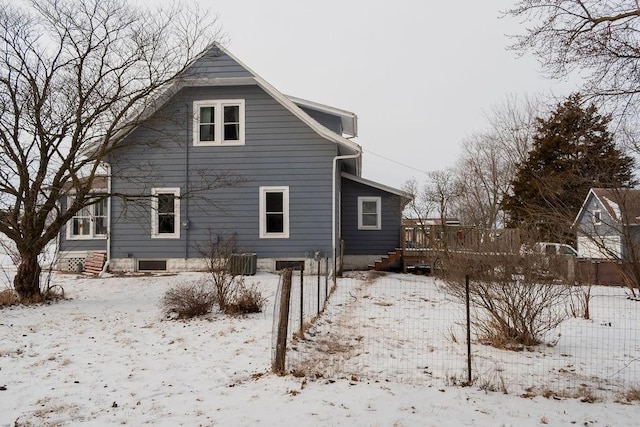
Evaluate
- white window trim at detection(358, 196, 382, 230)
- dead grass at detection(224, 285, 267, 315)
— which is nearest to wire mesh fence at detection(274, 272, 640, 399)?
dead grass at detection(224, 285, 267, 315)

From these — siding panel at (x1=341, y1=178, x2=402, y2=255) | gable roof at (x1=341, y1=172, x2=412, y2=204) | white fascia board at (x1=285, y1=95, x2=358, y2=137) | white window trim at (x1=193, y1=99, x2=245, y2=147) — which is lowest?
siding panel at (x1=341, y1=178, x2=402, y2=255)

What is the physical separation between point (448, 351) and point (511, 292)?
4.16 ft

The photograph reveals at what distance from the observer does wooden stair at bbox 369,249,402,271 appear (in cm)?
1720

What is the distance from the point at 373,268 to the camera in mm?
17266

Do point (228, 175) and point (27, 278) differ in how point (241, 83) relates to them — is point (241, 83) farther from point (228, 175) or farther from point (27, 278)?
point (27, 278)

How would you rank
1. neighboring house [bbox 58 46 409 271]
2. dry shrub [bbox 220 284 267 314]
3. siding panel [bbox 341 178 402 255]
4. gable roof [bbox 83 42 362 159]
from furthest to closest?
1. siding panel [bbox 341 178 402 255]
2. neighboring house [bbox 58 46 409 271]
3. gable roof [bbox 83 42 362 159]
4. dry shrub [bbox 220 284 267 314]

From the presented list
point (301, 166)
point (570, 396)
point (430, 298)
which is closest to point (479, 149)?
point (301, 166)

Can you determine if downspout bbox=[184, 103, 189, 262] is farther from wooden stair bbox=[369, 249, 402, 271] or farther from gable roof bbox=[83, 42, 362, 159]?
wooden stair bbox=[369, 249, 402, 271]

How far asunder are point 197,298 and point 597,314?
8726mm

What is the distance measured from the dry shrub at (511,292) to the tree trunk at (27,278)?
892cm

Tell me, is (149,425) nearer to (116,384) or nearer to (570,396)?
(116,384)

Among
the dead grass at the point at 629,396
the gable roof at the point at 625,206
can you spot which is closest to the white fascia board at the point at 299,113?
the gable roof at the point at 625,206

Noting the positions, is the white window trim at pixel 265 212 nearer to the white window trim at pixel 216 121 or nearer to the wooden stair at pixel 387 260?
the white window trim at pixel 216 121

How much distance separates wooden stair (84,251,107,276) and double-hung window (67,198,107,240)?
2.85 feet
